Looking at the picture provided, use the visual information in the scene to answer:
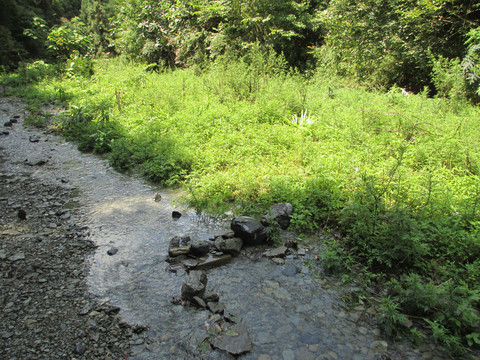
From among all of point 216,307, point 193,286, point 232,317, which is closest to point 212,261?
point 193,286

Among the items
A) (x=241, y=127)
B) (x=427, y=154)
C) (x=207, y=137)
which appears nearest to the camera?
(x=427, y=154)

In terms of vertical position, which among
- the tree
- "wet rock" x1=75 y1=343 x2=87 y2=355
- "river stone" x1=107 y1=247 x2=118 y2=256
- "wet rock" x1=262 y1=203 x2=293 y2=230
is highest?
the tree

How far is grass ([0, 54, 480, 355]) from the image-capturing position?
136 inches

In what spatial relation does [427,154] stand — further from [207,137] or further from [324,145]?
[207,137]

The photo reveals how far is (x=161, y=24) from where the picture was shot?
19.0 meters

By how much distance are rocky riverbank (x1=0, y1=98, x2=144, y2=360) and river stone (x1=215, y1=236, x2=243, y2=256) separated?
1484 millimetres

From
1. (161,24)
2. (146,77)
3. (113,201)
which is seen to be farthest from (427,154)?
(161,24)

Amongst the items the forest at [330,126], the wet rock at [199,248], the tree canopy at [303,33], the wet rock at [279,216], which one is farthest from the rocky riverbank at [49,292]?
the tree canopy at [303,33]

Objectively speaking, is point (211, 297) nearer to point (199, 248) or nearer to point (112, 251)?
point (199, 248)

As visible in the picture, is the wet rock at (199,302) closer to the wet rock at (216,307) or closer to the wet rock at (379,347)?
the wet rock at (216,307)

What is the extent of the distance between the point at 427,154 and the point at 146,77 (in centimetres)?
1146

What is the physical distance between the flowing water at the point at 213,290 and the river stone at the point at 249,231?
291 millimetres

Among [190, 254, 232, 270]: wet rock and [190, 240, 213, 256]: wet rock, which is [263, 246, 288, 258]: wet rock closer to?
[190, 254, 232, 270]: wet rock

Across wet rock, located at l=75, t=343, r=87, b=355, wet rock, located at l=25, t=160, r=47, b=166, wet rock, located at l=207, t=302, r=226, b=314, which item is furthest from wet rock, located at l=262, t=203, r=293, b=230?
wet rock, located at l=25, t=160, r=47, b=166
